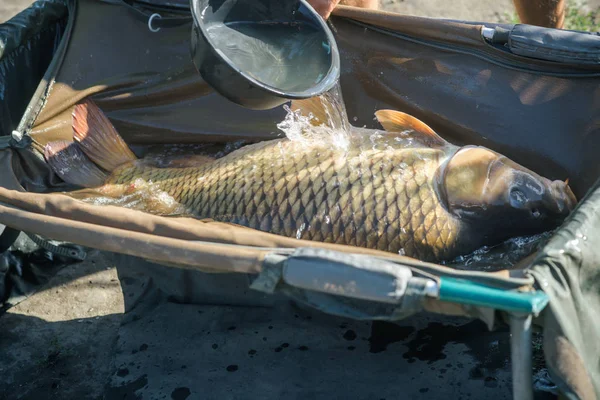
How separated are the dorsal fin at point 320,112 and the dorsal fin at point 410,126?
0.61 feet

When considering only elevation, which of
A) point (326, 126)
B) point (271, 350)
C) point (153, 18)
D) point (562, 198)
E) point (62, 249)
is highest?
point (153, 18)

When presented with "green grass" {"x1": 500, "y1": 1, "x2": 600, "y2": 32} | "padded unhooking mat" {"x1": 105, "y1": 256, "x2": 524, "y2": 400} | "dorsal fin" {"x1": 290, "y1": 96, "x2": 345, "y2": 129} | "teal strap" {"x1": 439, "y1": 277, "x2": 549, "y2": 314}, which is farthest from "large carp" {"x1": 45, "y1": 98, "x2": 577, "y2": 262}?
"green grass" {"x1": 500, "y1": 1, "x2": 600, "y2": 32}

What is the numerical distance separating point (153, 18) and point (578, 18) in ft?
9.80

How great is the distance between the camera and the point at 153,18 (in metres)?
2.68

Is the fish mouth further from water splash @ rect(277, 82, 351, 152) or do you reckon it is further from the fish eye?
water splash @ rect(277, 82, 351, 152)

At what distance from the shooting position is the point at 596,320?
1396mm

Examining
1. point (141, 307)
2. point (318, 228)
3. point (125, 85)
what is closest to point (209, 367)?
point (141, 307)

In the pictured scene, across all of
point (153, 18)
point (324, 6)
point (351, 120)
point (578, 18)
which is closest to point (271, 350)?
point (351, 120)

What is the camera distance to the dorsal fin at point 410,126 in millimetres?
2178

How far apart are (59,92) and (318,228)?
1.31 meters

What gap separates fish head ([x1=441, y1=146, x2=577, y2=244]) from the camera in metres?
1.99

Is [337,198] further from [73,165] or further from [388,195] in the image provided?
[73,165]

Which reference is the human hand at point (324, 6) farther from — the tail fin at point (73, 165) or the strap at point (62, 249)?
the strap at point (62, 249)

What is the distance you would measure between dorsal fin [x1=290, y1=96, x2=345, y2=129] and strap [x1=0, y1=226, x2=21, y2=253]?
1.09 m
